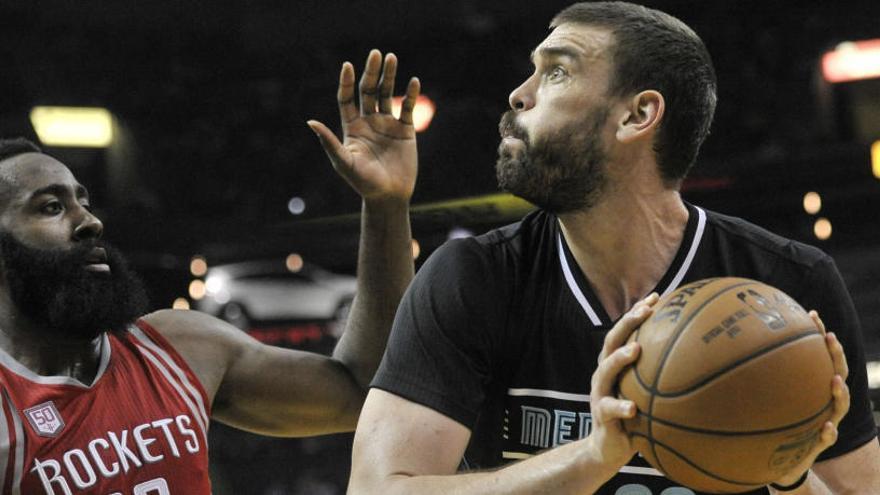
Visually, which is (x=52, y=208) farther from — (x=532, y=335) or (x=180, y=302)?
(x=180, y=302)

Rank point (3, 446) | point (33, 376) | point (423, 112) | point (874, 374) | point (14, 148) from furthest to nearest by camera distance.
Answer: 1. point (423, 112)
2. point (874, 374)
3. point (14, 148)
4. point (33, 376)
5. point (3, 446)

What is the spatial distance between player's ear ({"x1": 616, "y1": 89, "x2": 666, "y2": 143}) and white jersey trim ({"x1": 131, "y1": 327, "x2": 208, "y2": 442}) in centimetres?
152

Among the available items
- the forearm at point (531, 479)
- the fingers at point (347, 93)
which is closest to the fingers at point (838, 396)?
the forearm at point (531, 479)

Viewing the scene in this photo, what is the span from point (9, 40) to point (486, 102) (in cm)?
542

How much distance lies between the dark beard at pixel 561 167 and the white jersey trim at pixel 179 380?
1.28 m

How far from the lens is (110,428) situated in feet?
11.3

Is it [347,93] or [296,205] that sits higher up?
[347,93]

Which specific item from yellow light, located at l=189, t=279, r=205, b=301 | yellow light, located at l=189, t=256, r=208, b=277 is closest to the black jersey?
yellow light, located at l=189, t=279, r=205, b=301

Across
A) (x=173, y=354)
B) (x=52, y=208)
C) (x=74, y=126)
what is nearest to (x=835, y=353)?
(x=173, y=354)

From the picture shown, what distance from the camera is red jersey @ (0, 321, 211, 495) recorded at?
331cm

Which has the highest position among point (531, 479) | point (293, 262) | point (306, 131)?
point (531, 479)

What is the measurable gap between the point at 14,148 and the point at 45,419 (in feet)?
2.99

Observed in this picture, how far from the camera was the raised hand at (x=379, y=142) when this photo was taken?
3615 millimetres

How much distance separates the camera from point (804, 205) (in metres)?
11.4
